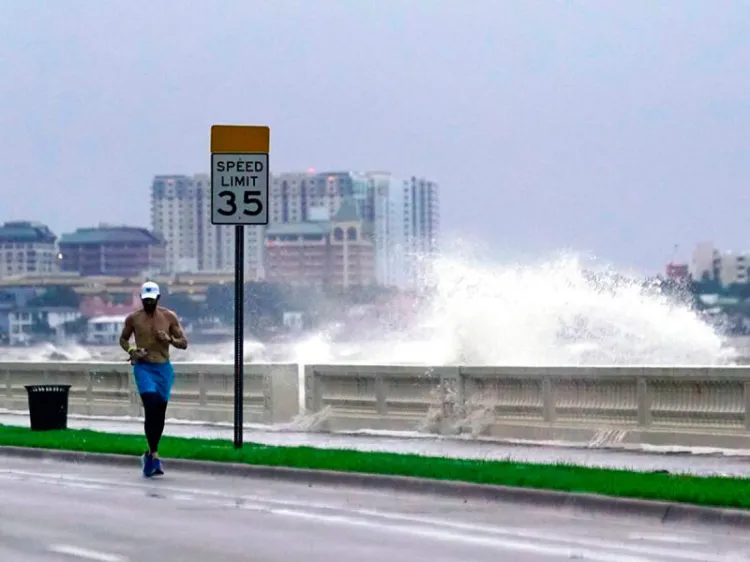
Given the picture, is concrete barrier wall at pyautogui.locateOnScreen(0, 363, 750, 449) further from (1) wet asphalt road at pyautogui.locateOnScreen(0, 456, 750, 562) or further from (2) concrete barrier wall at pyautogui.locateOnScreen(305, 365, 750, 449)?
(1) wet asphalt road at pyautogui.locateOnScreen(0, 456, 750, 562)

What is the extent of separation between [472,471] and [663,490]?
8.90ft

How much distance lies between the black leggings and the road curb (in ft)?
2.79

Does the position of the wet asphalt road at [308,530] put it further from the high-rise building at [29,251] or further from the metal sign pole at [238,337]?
the high-rise building at [29,251]

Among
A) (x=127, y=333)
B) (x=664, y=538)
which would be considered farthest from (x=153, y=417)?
(x=664, y=538)

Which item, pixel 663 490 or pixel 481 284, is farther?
pixel 481 284

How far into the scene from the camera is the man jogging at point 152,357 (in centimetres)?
1822

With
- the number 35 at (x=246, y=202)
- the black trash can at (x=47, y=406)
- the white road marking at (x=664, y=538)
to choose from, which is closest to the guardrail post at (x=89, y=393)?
the black trash can at (x=47, y=406)

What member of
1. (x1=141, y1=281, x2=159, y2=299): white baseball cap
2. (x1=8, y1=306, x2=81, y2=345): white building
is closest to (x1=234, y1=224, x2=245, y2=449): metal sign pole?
(x1=141, y1=281, x2=159, y2=299): white baseball cap

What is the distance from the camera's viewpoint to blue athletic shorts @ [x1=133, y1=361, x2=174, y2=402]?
18312 millimetres

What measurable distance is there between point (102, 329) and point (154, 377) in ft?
241

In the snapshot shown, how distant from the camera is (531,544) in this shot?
11922 millimetres

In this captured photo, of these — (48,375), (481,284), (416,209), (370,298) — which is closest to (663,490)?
(48,375)

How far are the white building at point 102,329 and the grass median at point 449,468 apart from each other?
65.8 meters

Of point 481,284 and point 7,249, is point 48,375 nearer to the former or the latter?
point 481,284
